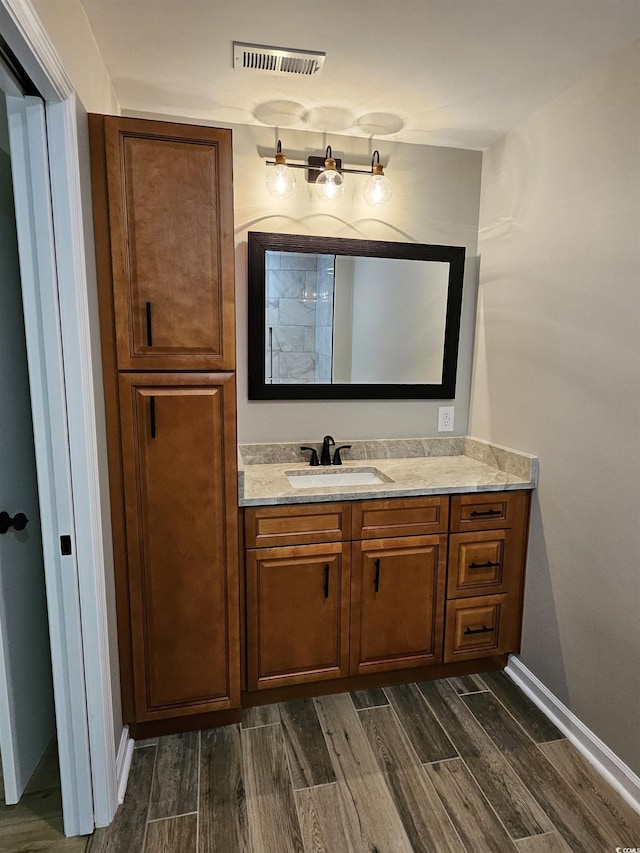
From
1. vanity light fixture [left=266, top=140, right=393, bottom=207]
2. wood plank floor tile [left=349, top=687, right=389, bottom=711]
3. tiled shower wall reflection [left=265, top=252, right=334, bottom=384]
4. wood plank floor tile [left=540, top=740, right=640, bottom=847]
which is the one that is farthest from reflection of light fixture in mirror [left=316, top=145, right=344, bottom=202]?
wood plank floor tile [left=540, top=740, right=640, bottom=847]

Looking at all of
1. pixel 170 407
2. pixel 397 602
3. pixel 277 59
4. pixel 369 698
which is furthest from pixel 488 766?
pixel 277 59

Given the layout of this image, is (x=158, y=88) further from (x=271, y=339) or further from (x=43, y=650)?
(x=43, y=650)

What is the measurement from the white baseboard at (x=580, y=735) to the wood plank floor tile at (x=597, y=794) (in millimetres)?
24

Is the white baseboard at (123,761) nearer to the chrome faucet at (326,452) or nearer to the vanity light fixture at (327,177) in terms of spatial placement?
the chrome faucet at (326,452)

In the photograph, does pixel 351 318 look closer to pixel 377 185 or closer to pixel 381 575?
pixel 377 185

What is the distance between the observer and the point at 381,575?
7.02 ft

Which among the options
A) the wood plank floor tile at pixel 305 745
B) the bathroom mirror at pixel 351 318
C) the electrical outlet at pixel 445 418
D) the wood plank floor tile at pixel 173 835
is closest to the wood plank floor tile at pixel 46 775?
the wood plank floor tile at pixel 173 835

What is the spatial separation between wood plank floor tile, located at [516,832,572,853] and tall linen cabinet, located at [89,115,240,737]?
106cm

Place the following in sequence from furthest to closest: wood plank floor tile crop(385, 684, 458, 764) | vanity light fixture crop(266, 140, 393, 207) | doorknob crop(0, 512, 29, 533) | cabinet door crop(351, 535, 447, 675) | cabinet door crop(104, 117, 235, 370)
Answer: vanity light fixture crop(266, 140, 393, 207) → cabinet door crop(351, 535, 447, 675) → wood plank floor tile crop(385, 684, 458, 764) → cabinet door crop(104, 117, 235, 370) → doorknob crop(0, 512, 29, 533)

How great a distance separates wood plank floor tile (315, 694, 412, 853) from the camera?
5.11ft

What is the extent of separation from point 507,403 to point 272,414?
3.70 feet

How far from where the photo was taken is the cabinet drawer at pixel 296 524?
1973 mm

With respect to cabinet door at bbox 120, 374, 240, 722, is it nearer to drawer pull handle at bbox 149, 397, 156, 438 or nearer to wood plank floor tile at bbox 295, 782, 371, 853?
drawer pull handle at bbox 149, 397, 156, 438

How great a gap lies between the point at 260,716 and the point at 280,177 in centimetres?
232
